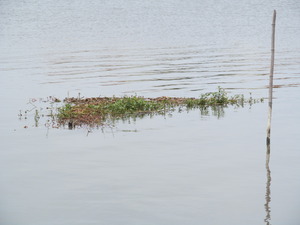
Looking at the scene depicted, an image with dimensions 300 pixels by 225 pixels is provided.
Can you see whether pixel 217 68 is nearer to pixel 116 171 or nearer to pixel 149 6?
pixel 116 171

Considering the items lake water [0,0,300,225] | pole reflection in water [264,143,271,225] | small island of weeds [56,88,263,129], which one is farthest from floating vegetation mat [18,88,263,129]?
pole reflection in water [264,143,271,225]

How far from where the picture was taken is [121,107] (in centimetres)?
2445

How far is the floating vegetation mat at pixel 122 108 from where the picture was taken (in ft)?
76.2

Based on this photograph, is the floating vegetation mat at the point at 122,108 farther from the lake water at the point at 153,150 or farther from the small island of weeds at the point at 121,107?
the lake water at the point at 153,150

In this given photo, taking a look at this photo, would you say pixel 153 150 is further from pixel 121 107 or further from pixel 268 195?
pixel 268 195

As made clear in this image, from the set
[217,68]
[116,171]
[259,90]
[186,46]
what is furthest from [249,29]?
[116,171]

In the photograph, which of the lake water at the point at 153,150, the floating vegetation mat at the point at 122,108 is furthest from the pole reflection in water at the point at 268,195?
the floating vegetation mat at the point at 122,108

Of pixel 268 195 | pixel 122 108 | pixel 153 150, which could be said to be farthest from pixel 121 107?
pixel 268 195

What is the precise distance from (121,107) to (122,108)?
56 millimetres

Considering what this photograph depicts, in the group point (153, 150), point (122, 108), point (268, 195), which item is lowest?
point (268, 195)

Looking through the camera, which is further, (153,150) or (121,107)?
(121,107)

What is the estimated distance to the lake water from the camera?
1475cm

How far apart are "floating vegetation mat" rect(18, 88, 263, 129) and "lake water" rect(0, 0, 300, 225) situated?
1.95ft

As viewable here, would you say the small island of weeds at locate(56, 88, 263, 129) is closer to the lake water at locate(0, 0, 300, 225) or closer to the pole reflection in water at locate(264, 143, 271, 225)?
the lake water at locate(0, 0, 300, 225)
